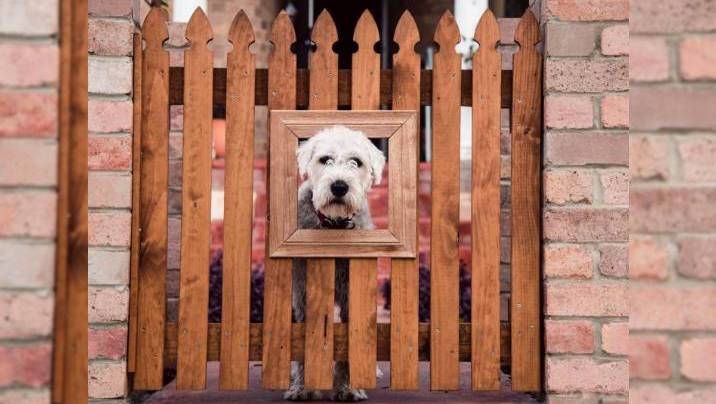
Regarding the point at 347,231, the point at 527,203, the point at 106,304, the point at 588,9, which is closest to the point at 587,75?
the point at 588,9

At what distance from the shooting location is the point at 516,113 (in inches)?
113

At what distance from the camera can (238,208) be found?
2881 mm

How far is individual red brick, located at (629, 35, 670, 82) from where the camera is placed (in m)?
1.16

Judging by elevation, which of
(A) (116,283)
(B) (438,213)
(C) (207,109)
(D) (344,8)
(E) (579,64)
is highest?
(D) (344,8)

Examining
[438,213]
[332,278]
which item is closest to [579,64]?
[438,213]

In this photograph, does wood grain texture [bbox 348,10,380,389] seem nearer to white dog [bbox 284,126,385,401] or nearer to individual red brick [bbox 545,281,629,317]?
white dog [bbox 284,126,385,401]

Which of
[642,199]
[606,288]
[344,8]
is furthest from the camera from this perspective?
[344,8]

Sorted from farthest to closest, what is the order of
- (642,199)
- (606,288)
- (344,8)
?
(344,8)
(606,288)
(642,199)

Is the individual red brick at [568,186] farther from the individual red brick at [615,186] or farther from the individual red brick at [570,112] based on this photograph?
the individual red brick at [570,112]

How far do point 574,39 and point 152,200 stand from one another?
5.48ft

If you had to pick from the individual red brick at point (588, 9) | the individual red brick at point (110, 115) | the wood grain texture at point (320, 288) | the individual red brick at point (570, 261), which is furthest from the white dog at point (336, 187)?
the individual red brick at point (588, 9)

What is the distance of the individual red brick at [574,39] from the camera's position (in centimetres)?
278

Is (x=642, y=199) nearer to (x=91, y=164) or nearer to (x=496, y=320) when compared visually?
(x=496, y=320)

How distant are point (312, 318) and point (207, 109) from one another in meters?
0.88
